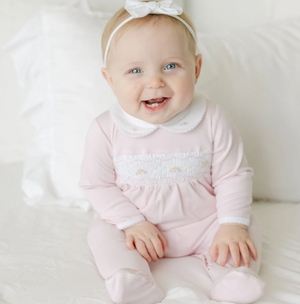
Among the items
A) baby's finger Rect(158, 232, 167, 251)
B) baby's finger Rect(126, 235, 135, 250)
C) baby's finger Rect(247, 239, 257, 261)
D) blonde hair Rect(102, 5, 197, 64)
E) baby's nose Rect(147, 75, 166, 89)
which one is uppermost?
blonde hair Rect(102, 5, 197, 64)

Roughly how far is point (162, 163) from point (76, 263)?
31 cm

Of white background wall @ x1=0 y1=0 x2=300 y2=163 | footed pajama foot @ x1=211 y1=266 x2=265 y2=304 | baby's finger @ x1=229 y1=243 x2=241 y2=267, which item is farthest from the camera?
white background wall @ x1=0 y1=0 x2=300 y2=163

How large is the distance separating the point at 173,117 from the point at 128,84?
153 millimetres

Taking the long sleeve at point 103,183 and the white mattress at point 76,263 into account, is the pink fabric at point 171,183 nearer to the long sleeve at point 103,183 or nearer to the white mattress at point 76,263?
the long sleeve at point 103,183

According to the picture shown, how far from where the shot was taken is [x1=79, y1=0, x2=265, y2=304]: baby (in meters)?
1.01

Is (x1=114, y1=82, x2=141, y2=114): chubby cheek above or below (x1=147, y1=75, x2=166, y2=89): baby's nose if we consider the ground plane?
below

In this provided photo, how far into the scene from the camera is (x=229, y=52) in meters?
1.40

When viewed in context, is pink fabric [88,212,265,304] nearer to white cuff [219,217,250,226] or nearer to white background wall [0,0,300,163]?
white cuff [219,217,250,226]

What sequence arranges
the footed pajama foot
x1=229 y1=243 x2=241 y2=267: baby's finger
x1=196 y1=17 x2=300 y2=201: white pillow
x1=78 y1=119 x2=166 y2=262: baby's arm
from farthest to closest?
1. x1=196 y1=17 x2=300 y2=201: white pillow
2. x1=78 y1=119 x2=166 y2=262: baby's arm
3. x1=229 y1=243 x2=241 y2=267: baby's finger
4. the footed pajama foot

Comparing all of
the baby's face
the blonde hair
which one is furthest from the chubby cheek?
the blonde hair

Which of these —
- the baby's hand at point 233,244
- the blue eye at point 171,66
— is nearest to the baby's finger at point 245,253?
the baby's hand at point 233,244

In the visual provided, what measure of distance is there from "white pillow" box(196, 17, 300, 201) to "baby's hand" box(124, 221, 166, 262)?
434 millimetres

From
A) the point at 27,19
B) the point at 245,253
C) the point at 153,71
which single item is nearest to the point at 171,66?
the point at 153,71

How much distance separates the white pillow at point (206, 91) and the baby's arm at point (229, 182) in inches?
8.8
